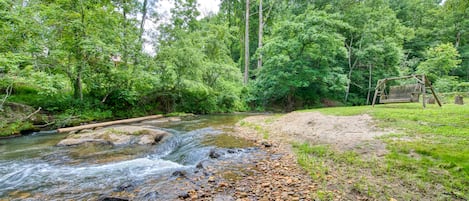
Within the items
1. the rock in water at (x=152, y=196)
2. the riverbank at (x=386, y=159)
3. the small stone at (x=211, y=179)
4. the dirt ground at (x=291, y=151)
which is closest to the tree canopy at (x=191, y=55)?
the riverbank at (x=386, y=159)

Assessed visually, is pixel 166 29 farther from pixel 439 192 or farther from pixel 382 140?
pixel 439 192

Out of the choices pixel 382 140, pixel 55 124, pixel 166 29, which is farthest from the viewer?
pixel 166 29

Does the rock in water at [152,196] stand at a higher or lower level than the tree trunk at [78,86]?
lower

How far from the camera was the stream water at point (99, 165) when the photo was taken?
11.3ft

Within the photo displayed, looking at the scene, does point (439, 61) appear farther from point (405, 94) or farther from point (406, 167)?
point (406, 167)

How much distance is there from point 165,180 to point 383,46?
66.3 feet

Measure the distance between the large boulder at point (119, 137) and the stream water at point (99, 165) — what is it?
353mm

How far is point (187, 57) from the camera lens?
13570mm

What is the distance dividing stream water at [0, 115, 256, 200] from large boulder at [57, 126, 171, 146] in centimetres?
35

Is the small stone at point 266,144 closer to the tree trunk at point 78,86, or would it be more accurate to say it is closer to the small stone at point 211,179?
the small stone at point 211,179

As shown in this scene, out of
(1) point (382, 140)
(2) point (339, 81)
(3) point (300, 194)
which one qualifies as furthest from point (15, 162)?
(2) point (339, 81)

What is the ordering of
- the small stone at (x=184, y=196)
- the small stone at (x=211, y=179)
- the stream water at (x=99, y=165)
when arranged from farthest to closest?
1. the small stone at (x=211, y=179)
2. the stream water at (x=99, y=165)
3. the small stone at (x=184, y=196)

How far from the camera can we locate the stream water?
11.3 ft

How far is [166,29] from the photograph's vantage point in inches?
598
